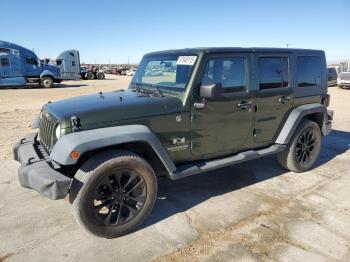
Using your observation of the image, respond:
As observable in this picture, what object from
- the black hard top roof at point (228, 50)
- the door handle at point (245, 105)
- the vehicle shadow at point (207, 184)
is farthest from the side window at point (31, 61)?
the door handle at point (245, 105)

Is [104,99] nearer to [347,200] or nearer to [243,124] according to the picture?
[243,124]

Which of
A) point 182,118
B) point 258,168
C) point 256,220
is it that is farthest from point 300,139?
point 182,118

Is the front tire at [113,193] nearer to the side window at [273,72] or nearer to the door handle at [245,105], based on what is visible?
the door handle at [245,105]

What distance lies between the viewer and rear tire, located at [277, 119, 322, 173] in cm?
528

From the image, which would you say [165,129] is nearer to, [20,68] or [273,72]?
[273,72]

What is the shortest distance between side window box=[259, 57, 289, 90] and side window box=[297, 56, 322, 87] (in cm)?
37

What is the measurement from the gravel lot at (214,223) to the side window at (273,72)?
153 cm

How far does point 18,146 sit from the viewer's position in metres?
4.17

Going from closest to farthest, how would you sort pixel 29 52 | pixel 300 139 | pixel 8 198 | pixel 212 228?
pixel 212 228 < pixel 8 198 < pixel 300 139 < pixel 29 52

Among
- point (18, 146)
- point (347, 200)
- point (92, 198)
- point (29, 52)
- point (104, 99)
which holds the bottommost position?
point (347, 200)

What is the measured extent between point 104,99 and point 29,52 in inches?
918

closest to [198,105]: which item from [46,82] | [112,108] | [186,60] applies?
[186,60]

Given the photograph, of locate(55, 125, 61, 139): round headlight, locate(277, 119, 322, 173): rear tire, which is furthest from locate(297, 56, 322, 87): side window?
locate(55, 125, 61, 139): round headlight

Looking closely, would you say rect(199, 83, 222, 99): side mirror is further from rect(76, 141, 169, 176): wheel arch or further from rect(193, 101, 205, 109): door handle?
rect(76, 141, 169, 176): wheel arch
